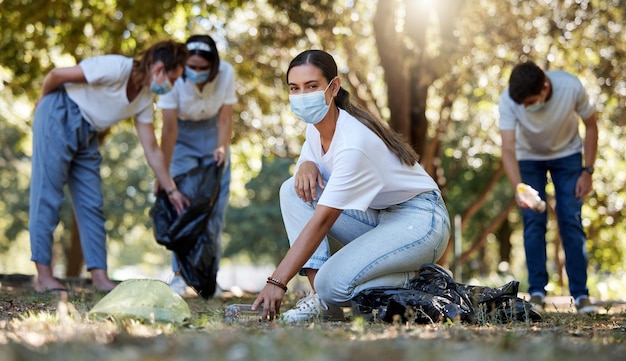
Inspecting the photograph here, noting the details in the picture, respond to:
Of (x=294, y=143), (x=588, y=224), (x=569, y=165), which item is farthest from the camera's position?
(x=588, y=224)

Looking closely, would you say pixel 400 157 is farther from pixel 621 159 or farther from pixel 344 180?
pixel 621 159

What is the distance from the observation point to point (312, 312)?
419cm

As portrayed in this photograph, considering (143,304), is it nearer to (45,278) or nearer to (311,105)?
(311,105)

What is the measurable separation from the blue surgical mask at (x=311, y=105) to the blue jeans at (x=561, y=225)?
285 centimetres

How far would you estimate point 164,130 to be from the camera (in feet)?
21.8

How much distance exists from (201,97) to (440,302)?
327cm

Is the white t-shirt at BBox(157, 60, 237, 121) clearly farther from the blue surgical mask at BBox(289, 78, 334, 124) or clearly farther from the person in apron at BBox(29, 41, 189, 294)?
the blue surgical mask at BBox(289, 78, 334, 124)

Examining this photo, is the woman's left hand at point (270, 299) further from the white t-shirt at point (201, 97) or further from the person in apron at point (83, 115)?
the white t-shirt at point (201, 97)

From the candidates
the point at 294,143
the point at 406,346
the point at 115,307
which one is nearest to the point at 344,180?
the point at 115,307

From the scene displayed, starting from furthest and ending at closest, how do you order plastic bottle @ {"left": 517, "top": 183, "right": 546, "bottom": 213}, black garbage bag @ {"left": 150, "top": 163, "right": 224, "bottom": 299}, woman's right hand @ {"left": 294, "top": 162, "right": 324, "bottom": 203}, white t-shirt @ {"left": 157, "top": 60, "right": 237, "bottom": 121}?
1. white t-shirt @ {"left": 157, "top": 60, "right": 237, "bottom": 121}
2. black garbage bag @ {"left": 150, "top": 163, "right": 224, "bottom": 299}
3. plastic bottle @ {"left": 517, "top": 183, "right": 546, "bottom": 213}
4. woman's right hand @ {"left": 294, "top": 162, "right": 324, "bottom": 203}

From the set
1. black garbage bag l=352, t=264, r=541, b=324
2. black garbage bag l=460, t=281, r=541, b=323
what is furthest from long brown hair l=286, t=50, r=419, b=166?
black garbage bag l=460, t=281, r=541, b=323

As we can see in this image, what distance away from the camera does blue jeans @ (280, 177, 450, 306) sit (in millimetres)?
4242

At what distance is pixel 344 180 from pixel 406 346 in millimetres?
1483

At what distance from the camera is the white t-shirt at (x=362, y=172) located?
397 cm
